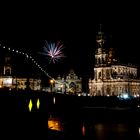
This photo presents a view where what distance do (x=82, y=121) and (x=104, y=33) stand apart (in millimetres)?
69552

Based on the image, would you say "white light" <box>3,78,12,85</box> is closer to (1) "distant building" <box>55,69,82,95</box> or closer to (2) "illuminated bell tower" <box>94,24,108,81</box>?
(1) "distant building" <box>55,69,82,95</box>

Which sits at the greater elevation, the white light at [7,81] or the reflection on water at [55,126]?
the white light at [7,81]

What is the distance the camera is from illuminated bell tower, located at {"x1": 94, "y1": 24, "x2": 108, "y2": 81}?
121m

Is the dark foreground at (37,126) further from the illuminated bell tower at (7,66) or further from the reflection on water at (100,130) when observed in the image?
the illuminated bell tower at (7,66)

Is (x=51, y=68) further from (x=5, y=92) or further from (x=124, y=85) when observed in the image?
(x=5, y=92)

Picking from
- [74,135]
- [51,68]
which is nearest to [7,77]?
[51,68]

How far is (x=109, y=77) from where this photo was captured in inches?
4680

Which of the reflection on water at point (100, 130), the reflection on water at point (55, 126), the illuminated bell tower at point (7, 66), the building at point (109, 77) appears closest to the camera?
the reflection on water at point (100, 130)

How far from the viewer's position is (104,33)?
122 meters

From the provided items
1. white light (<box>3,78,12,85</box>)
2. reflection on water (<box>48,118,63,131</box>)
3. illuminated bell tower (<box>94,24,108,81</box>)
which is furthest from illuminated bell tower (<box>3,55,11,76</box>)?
reflection on water (<box>48,118,63,131</box>)

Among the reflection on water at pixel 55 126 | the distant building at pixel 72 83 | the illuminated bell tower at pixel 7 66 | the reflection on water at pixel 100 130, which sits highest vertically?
the illuminated bell tower at pixel 7 66

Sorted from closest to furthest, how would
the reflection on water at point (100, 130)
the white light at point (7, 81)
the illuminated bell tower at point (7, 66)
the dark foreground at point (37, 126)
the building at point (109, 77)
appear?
the dark foreground at point (37, 126) < the reflection on water at point (100, 130) < the building at point (109, 77) < the white light at point (7, 81) < the illuminated bell tower at point (7, 66)

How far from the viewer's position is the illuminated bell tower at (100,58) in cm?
12068

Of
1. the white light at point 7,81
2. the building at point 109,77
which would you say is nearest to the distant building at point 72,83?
the building at point 109,77
